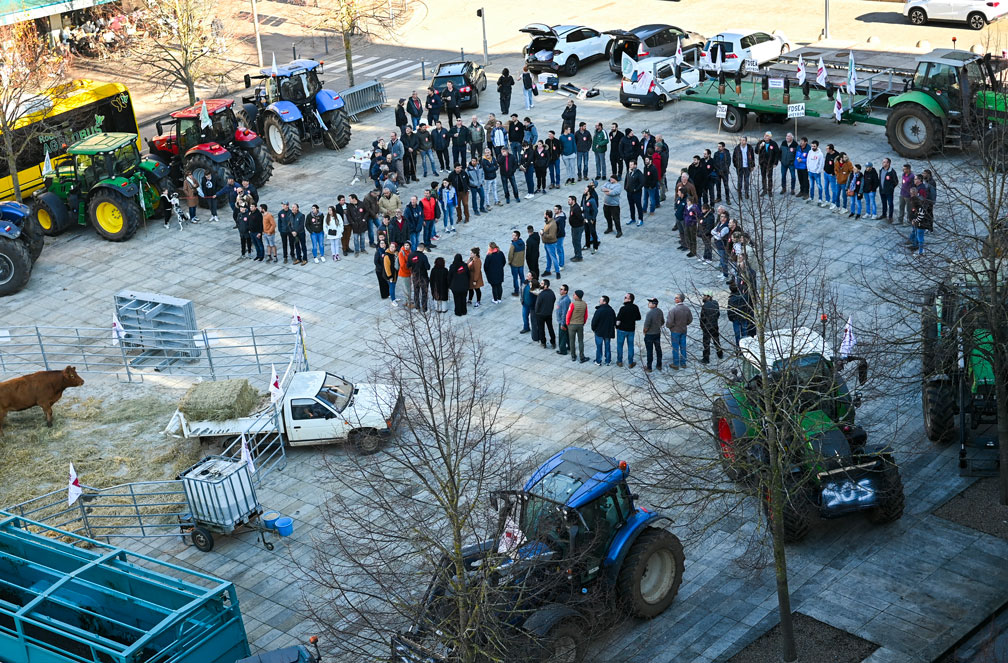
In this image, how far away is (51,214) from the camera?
30844 millimetres

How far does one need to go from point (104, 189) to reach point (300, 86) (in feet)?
22.4

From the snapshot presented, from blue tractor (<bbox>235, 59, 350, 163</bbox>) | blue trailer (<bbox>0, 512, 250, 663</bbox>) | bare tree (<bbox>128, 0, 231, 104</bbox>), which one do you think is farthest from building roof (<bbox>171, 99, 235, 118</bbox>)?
blue trailer (<bbox>0, 512, 250, 663</bbox>)

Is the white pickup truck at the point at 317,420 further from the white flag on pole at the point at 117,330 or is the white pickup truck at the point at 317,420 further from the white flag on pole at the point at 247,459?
the white flag on pole at the point at 117,330

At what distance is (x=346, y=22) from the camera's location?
38.4m

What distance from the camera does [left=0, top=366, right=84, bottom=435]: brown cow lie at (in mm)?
21859

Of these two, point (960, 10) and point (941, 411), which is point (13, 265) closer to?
point (941, 411)

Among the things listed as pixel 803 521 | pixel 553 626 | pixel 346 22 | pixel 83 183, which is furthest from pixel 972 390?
pixel 346 22

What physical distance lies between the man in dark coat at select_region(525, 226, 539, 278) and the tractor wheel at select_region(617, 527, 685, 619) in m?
10.3

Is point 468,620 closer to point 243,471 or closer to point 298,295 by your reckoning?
point 243,471

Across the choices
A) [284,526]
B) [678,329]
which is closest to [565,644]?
[284,526]

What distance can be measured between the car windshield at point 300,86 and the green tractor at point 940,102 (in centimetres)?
1570

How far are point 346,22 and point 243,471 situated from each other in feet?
75.7

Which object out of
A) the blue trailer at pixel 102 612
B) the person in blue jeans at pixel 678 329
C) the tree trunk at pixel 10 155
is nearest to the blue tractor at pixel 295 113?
the tree trunk at pixel 10 155

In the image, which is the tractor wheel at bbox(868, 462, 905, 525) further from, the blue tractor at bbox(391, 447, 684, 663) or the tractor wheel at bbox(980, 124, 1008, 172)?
the tractor wheel at bbox(980, 124, 1008, 172)
